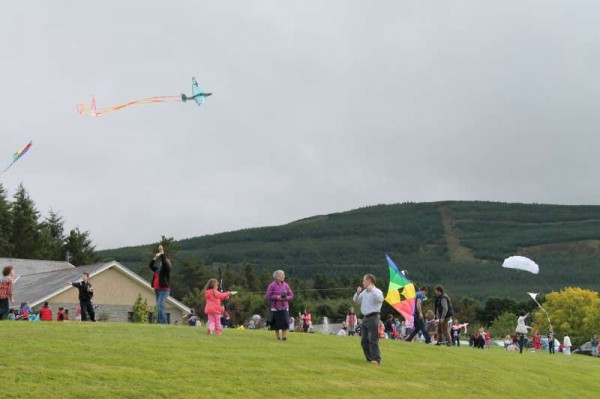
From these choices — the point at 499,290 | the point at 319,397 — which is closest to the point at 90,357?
the point at 319,397

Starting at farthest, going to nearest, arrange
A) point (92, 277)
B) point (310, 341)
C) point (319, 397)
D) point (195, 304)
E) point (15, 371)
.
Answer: point (195, 304) < point (92, 277) < point (310, 341) < point (319, 397) < point (15, 371)

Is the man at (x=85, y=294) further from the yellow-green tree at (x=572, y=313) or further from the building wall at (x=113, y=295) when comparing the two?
the yellow-green tree at (x=572, y=313)

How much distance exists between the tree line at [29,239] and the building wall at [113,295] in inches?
1854

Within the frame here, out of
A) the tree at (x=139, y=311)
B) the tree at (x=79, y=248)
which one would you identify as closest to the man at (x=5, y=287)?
the tree at (x=139, y=311)

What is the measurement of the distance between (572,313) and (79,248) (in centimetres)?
7180

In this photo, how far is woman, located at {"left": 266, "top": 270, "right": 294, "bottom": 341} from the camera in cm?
2522

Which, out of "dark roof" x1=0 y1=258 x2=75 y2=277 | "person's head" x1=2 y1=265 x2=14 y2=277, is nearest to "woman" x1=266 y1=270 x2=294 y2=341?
"person's head" x1=2 y1=265 x2=14 y2=277

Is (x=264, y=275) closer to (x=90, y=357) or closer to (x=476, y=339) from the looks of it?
(x=476, y=339)

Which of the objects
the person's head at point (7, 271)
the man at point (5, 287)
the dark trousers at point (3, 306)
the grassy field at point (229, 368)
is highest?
the person's head at point (7, 271)

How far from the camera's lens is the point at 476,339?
150 feet

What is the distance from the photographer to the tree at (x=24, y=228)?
111m

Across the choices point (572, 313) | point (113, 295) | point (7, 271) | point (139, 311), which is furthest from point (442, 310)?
point (572, 313)

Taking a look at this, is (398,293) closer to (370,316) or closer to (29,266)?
(370,316)

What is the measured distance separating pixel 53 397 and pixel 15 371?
69.5 inches
